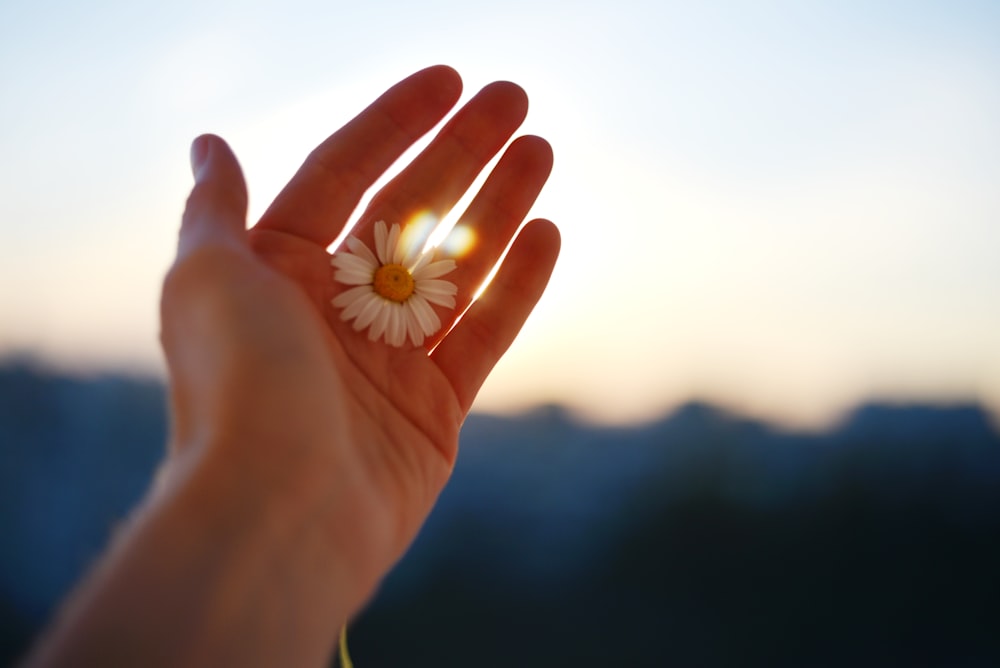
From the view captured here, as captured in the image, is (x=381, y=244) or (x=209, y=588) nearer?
(x=209, y=588)

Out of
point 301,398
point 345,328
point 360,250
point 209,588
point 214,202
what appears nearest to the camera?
point 209,588

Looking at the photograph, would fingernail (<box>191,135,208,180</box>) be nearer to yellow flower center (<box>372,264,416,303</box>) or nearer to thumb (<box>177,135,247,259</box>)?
thumb (<box>177,135,247,259</box>)

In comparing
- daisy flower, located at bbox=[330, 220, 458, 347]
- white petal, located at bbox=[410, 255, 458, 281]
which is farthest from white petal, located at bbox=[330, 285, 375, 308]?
white petal, located at bbox=[410, 255, 458, 281]

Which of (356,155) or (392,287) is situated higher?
(356,155)

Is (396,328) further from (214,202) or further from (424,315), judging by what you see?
(214,202)

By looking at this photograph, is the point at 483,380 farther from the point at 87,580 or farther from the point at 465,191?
the point at 87,580

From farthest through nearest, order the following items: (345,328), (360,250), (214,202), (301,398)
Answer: (360,250)
(345,328)
(214,202)
(301,398)

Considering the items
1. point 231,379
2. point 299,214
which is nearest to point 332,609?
point 231,379

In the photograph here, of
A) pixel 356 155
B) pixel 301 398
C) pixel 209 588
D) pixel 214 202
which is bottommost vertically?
pixel 209 588

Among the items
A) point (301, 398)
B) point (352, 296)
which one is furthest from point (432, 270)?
point (301, 398)
